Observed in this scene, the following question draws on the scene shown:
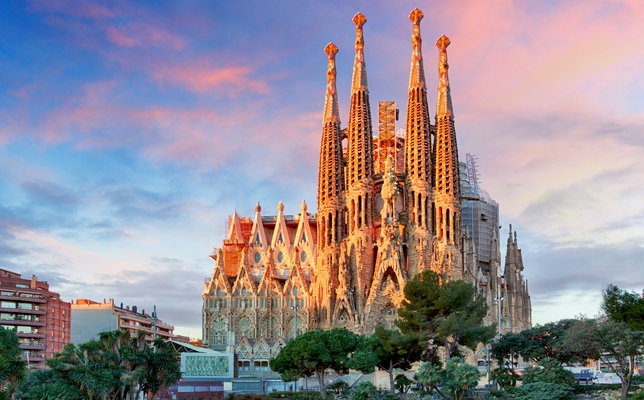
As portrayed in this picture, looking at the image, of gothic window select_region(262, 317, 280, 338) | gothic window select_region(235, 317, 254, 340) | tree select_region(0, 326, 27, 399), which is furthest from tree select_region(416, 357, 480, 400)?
gothic window select_region(235, 317, 254, 340)

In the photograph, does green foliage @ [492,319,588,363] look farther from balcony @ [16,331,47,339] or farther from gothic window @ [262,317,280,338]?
balcony @ [16,331,47,339]

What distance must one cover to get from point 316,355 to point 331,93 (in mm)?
40956

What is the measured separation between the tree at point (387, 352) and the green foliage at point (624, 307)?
10.9m

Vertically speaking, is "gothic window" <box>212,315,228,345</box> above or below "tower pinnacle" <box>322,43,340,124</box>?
below

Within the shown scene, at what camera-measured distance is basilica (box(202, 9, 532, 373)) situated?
75438mm

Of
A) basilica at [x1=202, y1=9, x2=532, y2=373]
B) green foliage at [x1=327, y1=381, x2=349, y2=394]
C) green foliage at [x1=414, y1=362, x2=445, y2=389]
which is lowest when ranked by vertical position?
green foliage at [x1=327, y1=381, x2=349, y2=394]

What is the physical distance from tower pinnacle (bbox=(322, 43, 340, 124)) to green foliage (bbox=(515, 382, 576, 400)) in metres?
45.0

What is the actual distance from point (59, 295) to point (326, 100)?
32676 millimetres

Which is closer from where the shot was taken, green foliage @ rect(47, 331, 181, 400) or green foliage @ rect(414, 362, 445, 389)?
green foliage @ rect(47, 331, 181, 400)

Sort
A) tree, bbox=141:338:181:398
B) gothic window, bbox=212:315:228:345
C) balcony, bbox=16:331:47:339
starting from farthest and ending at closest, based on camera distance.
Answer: gothic window, bbox=212:315:228:345
balcony, bbox=16:331:47:339
tree, bbox=141:338:181:398

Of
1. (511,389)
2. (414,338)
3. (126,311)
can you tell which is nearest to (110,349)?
(414,338)

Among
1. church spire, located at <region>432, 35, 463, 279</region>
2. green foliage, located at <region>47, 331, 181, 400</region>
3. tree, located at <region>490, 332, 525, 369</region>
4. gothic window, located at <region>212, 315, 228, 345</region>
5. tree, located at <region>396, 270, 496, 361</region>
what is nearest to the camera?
green foliage, located at <region>47, 331, 181, 400</region>

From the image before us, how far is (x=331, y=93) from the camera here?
274ft

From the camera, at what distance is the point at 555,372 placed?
144ft
